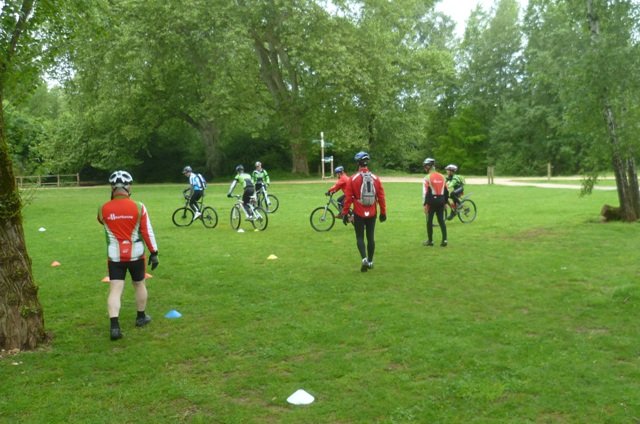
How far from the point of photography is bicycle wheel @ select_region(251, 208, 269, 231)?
1470cm

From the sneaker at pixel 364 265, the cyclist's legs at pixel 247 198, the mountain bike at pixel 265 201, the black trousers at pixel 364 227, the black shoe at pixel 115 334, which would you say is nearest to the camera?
the black shoe at pixel 115 334

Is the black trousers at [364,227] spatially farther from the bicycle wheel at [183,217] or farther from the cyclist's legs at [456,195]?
the bicycle wheel at [183,217]

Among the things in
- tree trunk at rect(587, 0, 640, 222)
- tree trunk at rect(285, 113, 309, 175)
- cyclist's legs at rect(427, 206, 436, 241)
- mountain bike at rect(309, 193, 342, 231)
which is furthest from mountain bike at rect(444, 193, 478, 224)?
tree trunk at rect(285, 113, 309, 175)

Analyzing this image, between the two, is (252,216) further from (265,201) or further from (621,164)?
(621,164)

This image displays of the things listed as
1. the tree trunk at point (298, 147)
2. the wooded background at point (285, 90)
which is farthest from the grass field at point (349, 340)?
the tree trunk at point (298, 147)

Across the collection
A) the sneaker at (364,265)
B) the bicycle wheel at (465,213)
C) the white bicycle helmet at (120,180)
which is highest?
the white bicycle helmet at (120,180)

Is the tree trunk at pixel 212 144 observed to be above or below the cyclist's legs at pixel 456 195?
above

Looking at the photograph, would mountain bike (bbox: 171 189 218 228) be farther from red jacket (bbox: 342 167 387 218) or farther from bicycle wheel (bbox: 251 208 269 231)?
red jacket (bbox: 342 167 387 218)

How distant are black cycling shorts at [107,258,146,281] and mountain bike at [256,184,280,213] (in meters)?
10.4

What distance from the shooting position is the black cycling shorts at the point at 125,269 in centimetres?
599

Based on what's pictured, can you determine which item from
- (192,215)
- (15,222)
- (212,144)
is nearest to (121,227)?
(15,222)

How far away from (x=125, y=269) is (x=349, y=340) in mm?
2450

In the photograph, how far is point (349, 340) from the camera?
223 inches

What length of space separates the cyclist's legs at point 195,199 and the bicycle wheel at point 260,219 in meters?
1.67
